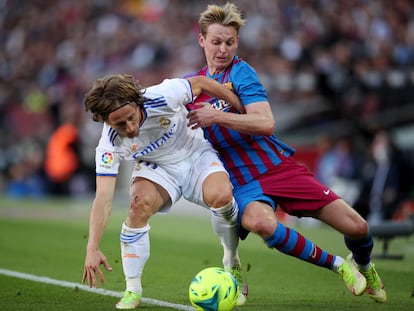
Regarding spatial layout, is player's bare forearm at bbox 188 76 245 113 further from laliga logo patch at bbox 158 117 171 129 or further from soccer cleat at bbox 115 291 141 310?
soccer cleat at bbox 115 291 141 310

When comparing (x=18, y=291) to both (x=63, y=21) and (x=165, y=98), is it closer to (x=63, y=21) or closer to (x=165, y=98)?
(x=165, y=98)

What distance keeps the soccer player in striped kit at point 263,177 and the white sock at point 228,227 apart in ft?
0.23

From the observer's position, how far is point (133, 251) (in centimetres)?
563

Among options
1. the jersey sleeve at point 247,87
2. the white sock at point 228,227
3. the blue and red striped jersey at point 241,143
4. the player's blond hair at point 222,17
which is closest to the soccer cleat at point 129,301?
the white sock at point 228,227

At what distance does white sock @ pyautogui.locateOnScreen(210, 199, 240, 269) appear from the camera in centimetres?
570

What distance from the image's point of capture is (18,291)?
20.9 feet

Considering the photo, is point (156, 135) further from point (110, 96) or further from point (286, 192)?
point (286, 192)

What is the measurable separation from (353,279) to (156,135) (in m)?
1.81

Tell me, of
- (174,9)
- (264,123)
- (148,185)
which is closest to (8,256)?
(148,185)

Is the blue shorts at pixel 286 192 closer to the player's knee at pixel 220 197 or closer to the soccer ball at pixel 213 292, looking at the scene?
the player's knee at pixel 220 197

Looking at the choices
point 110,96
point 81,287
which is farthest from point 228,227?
point 81,287

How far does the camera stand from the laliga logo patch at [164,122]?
18.8 feet

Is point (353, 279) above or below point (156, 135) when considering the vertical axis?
below

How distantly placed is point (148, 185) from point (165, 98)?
0.66 meters
